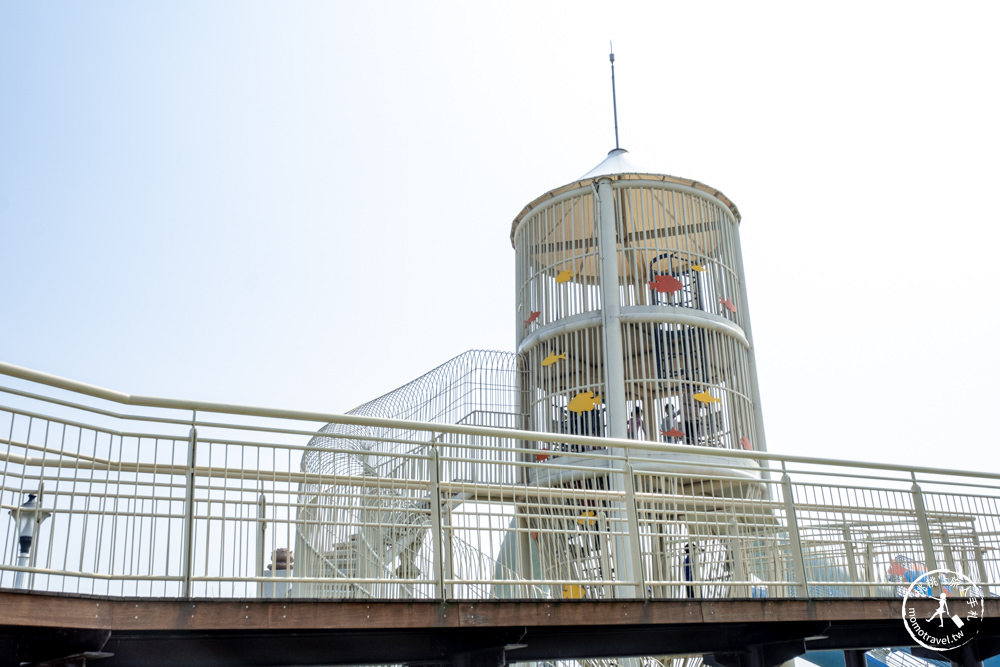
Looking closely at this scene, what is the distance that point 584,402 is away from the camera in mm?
16000

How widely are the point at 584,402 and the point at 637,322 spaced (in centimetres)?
164

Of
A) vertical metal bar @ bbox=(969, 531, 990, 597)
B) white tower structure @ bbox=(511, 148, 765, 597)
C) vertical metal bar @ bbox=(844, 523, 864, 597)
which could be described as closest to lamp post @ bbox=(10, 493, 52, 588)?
vertical metal bar @ bbox=(844, 523, 864, 597)

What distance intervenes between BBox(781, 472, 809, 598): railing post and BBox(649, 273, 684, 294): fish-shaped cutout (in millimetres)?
7761

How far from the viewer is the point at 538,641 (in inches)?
309

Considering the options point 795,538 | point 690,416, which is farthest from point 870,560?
point 690,416

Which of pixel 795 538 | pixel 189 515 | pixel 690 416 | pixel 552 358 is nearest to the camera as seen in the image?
pixel 189 515

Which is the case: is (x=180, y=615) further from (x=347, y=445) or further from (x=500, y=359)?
(x=500, y=359)

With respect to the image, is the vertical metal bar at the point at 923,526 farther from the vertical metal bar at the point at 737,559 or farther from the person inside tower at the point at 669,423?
the person inside tower at the point at 669,423

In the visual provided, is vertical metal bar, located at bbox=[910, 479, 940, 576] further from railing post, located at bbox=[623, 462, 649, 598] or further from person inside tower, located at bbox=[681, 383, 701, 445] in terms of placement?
person inside tower, located at bbox=[681, 383, 701, 445]

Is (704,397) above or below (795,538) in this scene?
above

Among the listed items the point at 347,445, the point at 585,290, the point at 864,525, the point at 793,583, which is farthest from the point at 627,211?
the point at 793,583

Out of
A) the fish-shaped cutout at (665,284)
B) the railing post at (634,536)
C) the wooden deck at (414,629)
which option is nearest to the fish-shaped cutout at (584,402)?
the fish-shaped cutout at (665,284)

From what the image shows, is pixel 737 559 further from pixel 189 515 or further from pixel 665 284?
pixel 665 284

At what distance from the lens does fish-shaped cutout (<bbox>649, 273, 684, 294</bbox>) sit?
1645 cm
